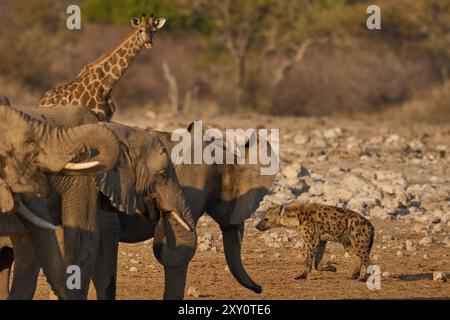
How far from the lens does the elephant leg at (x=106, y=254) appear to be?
10.3 m

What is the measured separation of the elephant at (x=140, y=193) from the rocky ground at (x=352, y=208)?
658mm

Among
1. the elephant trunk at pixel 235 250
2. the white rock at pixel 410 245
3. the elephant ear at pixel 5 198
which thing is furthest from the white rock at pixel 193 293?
the white rock at pixel 410 245

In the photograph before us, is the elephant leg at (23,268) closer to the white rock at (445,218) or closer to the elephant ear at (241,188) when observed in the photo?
the elephant ear at (241,188)

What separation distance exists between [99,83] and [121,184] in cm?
575

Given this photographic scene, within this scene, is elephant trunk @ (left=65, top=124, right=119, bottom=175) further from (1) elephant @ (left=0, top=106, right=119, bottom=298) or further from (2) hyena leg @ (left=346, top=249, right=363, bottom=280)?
(2) hyena leg @ (left=346, top=249, right=363, bottom=280)

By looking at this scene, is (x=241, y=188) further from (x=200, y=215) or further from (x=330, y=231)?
(x=330, y=231)

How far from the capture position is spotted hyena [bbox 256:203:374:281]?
12.7 meters

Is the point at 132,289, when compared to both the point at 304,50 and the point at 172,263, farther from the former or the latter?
the point at 304,50

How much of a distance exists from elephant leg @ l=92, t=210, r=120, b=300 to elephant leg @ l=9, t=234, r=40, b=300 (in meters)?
0.60

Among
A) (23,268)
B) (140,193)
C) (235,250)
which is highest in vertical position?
(140,193)

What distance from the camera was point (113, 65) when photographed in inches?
624

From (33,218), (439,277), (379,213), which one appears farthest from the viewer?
(379,213)

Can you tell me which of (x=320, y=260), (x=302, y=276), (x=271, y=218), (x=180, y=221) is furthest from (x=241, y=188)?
(x=271, y=218)

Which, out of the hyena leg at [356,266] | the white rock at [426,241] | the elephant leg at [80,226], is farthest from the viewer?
the white rock at [426,241]
